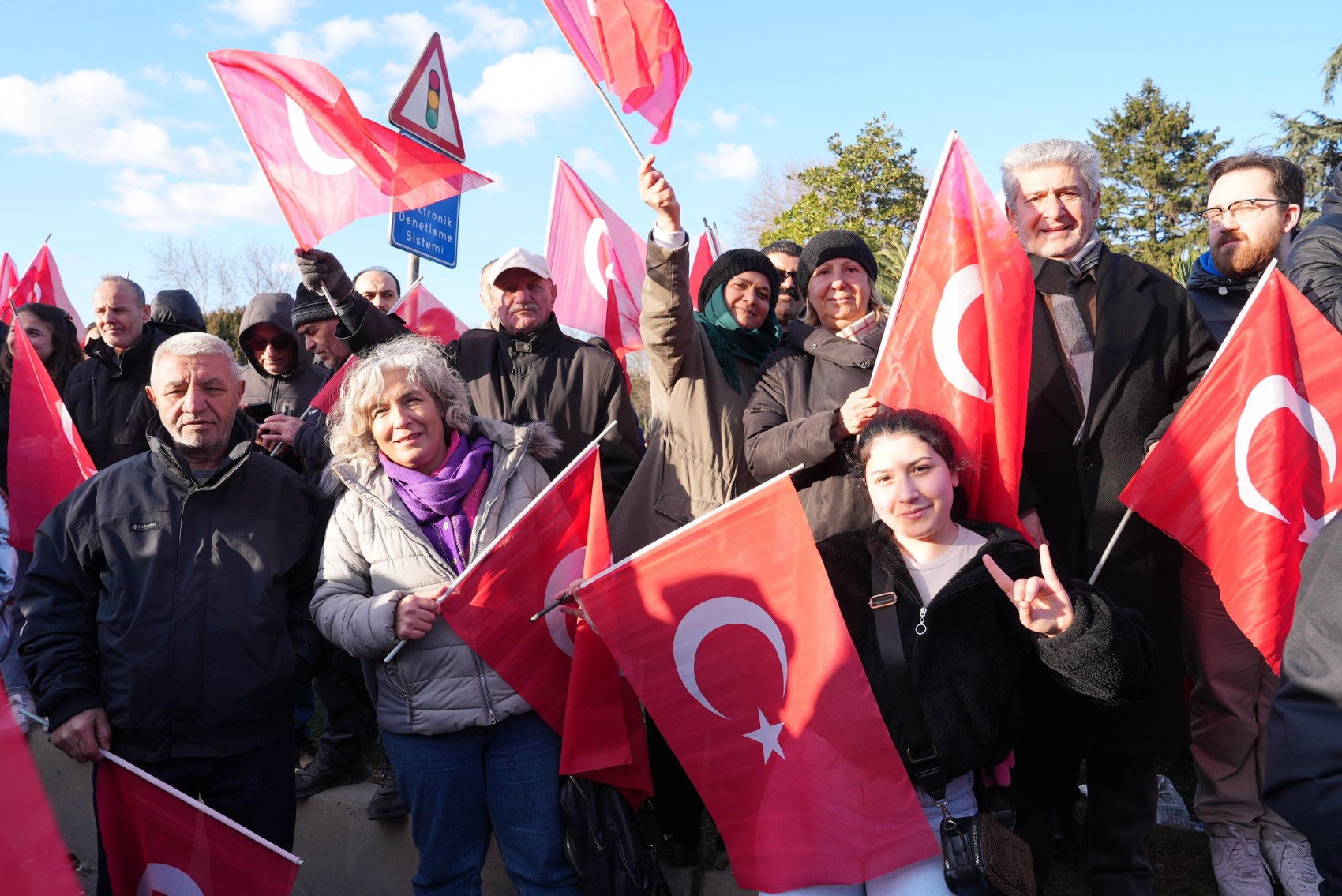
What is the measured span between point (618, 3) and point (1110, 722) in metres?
3.16

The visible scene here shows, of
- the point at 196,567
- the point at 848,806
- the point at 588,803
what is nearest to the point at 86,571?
the point at 196,567

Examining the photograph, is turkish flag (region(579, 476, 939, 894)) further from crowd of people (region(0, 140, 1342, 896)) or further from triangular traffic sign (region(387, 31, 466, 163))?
triangular traffic sign (region(387, 31, 466, 163))

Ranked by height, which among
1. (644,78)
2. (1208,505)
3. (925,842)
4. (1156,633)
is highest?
(644,78)

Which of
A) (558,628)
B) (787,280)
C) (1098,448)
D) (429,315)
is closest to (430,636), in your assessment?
(558,628)

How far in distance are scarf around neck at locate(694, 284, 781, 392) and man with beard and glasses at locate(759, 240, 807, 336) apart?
1063 millimetres

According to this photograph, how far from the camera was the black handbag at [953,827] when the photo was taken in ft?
8.55

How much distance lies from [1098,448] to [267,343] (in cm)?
383

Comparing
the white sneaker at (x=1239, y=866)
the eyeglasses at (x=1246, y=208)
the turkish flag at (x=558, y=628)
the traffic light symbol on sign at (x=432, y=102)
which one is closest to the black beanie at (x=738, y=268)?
the turkish flag at (x=558, y=628)

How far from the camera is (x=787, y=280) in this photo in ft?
17.1

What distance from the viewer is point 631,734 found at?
3.34 m

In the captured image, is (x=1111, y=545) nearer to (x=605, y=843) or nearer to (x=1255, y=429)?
(x=1255, y=429)

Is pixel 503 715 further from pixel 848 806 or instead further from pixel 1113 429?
pixel 1113 429

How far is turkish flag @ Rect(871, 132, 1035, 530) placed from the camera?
319 centimetres

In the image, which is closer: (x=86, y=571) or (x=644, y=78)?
(x=86, y=571)
